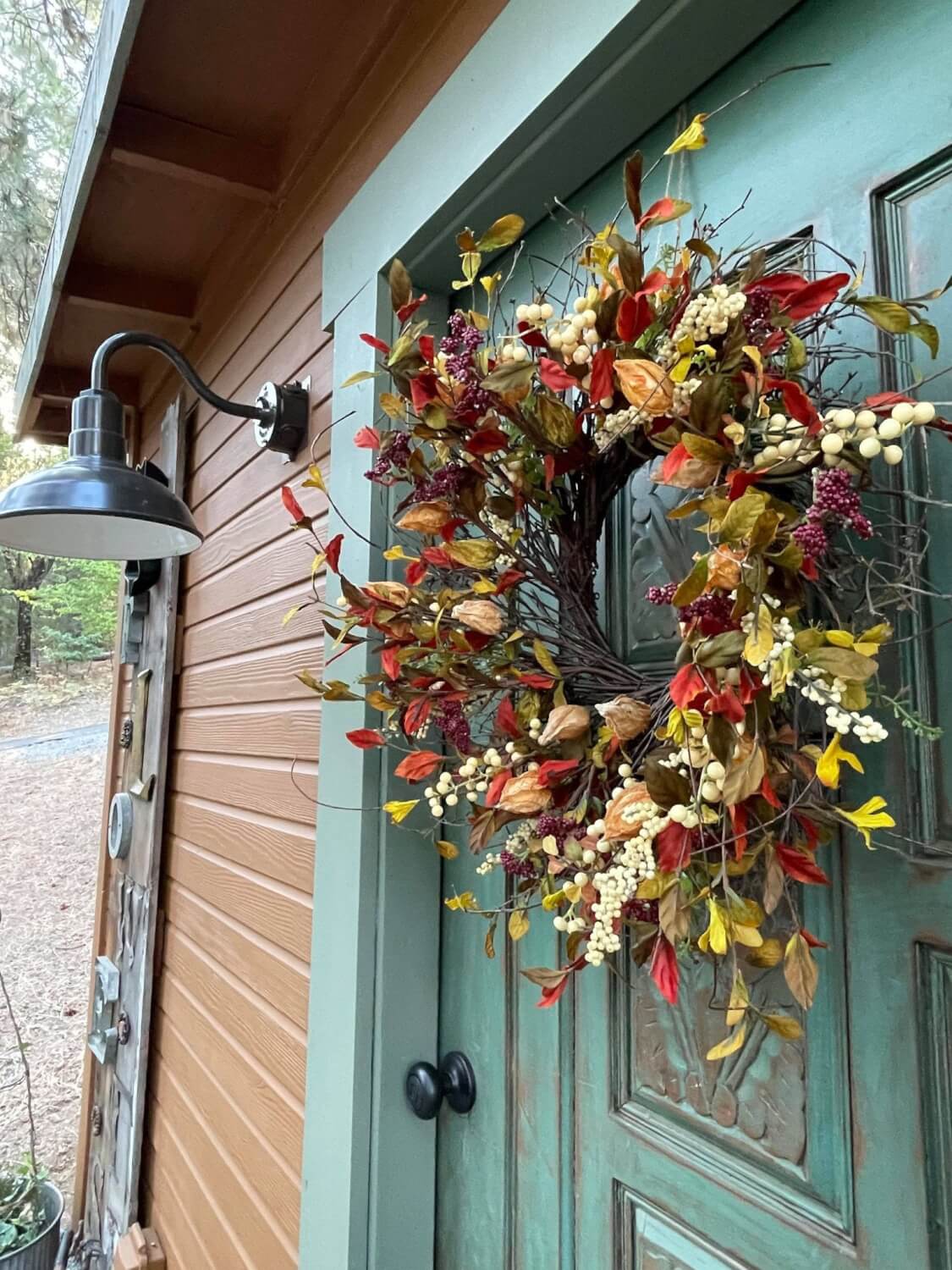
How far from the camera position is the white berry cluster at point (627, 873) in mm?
564

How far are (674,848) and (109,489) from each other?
1013 millimetres

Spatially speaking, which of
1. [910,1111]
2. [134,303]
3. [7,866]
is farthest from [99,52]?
[7,866]

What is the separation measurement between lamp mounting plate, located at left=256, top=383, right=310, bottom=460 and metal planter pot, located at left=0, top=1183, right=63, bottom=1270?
8.37 feet

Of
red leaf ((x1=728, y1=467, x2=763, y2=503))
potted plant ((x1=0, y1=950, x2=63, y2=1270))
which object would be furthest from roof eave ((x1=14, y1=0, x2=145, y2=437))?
potted plant ((x1=0, y1=950, x2=63, y2=1270))

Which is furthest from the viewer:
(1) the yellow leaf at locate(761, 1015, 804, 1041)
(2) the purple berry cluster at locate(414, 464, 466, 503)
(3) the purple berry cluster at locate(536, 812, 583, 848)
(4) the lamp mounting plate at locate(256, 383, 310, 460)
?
(4) the lamp mounting plate at locate(256, 383, 310, 460)

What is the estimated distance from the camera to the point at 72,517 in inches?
59.0

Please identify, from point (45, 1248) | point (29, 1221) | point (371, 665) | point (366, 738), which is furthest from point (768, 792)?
point (29, 1221)

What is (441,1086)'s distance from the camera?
3.52ft

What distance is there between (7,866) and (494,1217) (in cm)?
730

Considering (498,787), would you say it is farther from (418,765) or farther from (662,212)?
(662,212)

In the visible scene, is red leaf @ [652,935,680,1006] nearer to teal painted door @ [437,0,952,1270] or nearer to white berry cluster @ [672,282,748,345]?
teal painted door @ [437,0,952,1270]

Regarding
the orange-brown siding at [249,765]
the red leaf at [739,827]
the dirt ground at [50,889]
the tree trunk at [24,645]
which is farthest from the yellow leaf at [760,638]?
the tree trunk at [24,645]

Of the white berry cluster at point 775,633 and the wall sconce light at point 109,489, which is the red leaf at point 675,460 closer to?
the white berry cluster at point 775,633

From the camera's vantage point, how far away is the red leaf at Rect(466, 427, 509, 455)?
727mm
